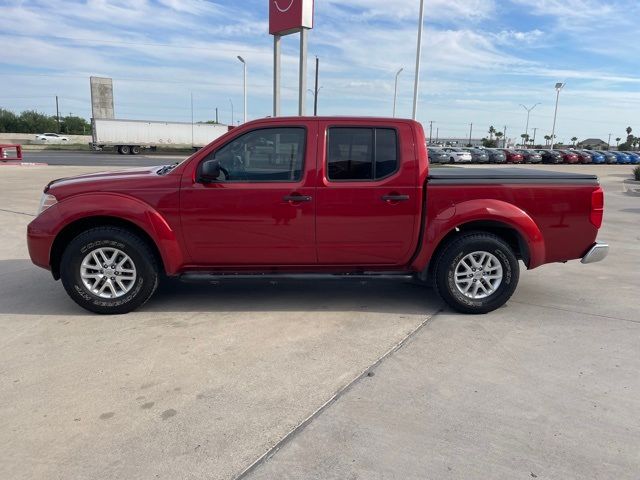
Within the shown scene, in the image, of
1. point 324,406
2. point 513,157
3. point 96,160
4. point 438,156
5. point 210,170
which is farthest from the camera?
point 513,157

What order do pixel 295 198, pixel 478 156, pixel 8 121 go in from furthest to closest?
pixel 8 121
pixel 478 156
pixel 295 198

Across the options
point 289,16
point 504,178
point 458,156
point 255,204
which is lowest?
point 458,156

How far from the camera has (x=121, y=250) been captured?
14.9ft

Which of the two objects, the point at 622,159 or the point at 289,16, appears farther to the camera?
the point at 622,159

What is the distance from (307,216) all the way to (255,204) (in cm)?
48

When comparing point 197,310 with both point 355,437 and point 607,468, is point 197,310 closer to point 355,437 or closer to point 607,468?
point 355,437

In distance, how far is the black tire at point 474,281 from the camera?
471 centimetres

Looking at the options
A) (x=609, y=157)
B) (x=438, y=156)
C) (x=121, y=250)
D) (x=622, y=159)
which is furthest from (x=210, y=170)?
(x=622, y=159)

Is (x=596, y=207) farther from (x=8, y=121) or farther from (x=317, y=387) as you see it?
(x=8, y=121)

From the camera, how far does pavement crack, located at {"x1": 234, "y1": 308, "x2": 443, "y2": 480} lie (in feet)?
8.48

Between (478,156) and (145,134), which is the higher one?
(145,134)

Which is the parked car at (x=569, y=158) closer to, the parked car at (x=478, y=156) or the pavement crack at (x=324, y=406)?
the parked car at (x=478, y=156)

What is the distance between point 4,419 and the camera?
293 cm

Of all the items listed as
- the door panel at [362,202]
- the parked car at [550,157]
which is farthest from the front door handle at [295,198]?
the parked car at [550,157]
